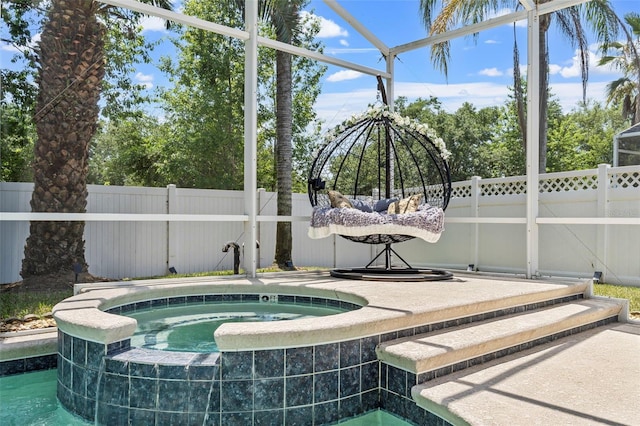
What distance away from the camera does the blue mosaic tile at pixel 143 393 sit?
234 centimetres

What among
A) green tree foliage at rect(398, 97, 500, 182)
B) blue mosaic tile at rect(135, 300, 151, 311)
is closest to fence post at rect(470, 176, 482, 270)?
blue mosaic tile at rect(135, 300, 151, 311)

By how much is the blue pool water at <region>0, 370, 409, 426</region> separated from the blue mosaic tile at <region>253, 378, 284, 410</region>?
1.25ft

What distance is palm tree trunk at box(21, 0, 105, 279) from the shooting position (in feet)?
19.3

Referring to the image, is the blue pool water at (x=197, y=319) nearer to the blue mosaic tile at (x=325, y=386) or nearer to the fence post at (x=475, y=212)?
the blue mosaic tile at (x=325, y=386)

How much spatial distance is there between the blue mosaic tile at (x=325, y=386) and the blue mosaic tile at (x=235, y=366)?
1.18ft

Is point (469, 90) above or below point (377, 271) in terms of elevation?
above

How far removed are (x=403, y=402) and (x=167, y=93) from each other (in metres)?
11.4

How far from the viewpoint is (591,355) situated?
2955 mm

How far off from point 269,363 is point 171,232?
5464 millimetres

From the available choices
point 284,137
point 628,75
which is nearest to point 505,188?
point 284,137

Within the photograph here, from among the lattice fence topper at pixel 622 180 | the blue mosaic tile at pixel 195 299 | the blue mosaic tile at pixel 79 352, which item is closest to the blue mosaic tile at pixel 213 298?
the blue mosaic tile at pixel 195 299

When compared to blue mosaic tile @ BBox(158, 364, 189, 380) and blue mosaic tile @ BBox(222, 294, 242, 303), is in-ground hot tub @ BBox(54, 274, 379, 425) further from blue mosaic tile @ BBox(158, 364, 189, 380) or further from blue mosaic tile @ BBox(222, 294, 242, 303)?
blue mosaic tile @ BBox(222, 294, 242, 303)

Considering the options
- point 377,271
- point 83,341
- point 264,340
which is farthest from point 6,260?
point 264,340

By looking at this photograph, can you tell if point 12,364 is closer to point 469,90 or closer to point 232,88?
point 232,88
